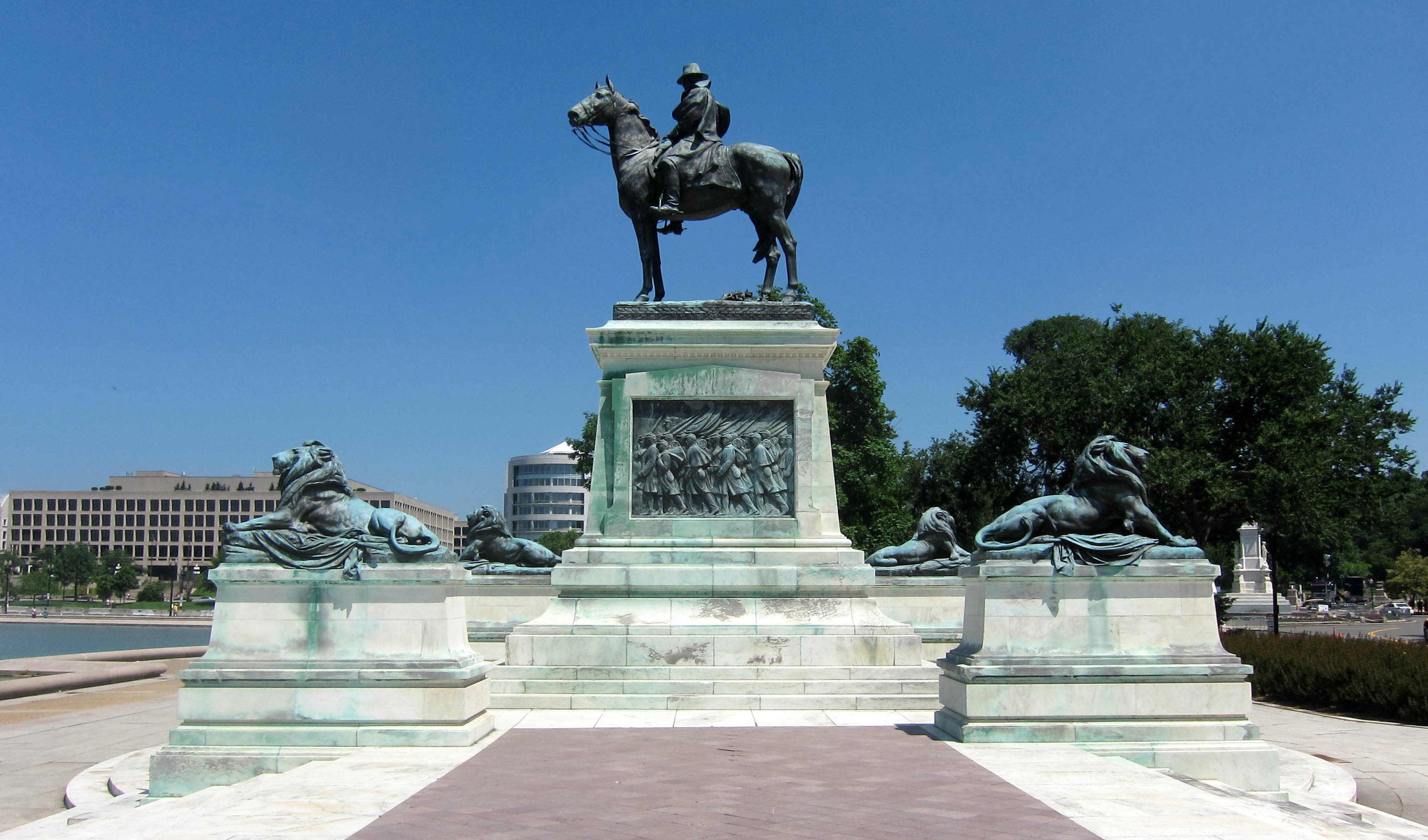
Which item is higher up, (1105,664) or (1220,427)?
(1220,427)

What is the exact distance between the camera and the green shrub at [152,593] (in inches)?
4633

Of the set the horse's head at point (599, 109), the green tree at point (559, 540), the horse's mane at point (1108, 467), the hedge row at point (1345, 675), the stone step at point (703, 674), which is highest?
the horse's head at point (599, 109)

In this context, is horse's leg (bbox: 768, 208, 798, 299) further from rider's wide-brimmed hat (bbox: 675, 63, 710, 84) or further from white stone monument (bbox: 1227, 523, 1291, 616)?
white stone monument (bbox: 1227, 523, 1291, 616)

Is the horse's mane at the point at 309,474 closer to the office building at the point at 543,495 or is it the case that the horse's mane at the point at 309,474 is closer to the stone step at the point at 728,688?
the stone step at the point at 728,688

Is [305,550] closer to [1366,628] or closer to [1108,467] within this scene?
[1108,467]

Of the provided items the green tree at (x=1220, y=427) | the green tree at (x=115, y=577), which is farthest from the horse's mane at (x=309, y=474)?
the green tree at (x=115, y=577)

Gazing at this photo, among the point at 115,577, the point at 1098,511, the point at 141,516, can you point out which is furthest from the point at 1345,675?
the point at 141,516

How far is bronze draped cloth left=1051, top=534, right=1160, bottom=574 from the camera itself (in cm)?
1115

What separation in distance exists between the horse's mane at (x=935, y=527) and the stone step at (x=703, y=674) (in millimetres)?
4483

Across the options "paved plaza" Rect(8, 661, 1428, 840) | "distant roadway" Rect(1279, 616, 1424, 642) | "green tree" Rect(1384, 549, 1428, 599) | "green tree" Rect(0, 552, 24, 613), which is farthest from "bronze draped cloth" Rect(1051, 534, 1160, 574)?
"green tree" Rect(0, 552, 24, 613)

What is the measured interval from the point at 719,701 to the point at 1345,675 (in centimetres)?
1152

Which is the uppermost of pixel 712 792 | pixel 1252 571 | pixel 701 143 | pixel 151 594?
pixel 701 143

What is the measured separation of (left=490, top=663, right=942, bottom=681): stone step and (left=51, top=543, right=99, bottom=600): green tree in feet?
412

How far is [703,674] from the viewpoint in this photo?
1390 centimetres
